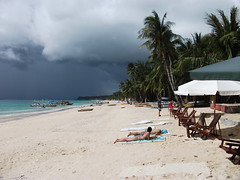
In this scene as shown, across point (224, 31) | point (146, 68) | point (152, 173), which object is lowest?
point (152, 173)

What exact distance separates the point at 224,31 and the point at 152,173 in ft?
37.9

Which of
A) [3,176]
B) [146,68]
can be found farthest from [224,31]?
[146,68]

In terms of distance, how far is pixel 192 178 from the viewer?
331cm

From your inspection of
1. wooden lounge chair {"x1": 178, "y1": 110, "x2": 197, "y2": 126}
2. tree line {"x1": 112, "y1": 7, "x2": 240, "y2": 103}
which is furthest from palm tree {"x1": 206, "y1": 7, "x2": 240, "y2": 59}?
wooden lounge chair {"x1": 178, "y1": 110, "x2": 197, "y2": 126}

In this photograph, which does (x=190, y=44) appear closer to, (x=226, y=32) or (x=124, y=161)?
(x=226, y=32)

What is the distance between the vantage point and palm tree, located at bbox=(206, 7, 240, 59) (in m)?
10.7

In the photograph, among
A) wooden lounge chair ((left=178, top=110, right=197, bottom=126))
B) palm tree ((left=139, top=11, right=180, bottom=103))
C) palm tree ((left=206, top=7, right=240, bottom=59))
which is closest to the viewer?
wooden lounge chair ((left=178, top=110, right=197, bottom=126))

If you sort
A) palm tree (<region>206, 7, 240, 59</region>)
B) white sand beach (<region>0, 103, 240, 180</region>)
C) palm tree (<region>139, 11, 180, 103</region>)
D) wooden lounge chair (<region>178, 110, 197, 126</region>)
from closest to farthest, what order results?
1. white sand beach (<region>0, 103, 240, 180</region>)
2. wooden lounge chair (<region>178, 110, 197, 126</region>)
3. palm tree (<region>206, 7, 240, 59</region>)
4. palm tree (<region>139, 11, 180, 103</region>)

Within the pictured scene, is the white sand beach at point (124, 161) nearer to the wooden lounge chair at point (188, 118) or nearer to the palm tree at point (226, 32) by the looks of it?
the wooden lounge chair at point (188, 118)

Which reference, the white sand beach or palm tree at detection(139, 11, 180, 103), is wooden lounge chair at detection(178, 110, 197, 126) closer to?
the white sand beach

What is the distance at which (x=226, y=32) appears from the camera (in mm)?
11852

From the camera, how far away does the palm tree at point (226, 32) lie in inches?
422

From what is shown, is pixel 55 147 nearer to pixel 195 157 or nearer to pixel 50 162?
pixel 50 162

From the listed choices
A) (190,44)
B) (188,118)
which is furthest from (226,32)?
(190,44)
